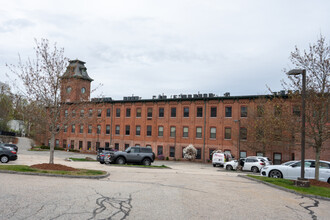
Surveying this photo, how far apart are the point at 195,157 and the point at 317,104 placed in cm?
3072

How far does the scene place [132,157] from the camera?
27.5 m

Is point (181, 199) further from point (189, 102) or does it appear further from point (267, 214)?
point (189, 102)

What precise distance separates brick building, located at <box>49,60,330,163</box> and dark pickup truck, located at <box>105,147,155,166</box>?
12113mm

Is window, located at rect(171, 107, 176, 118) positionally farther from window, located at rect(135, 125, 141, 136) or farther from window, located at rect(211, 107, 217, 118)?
window, located at rect(135, 125, 141, 136)

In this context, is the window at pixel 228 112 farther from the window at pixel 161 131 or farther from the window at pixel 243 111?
the window at pixel 161 131

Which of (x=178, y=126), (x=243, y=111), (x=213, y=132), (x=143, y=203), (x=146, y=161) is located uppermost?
(x=243, y=111)

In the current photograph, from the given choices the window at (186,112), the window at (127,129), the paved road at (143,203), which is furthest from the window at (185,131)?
the paved road at (143,203)

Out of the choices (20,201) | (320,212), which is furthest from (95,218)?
(320,212)

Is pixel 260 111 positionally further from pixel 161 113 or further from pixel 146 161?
pixel 161 113

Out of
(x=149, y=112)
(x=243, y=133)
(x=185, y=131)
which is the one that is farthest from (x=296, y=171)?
(x=149, y=112)

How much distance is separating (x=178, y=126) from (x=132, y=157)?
70.8ft

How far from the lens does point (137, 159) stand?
2769cm

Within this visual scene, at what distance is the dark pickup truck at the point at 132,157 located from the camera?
27484 mm

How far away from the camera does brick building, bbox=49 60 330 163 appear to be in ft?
141
